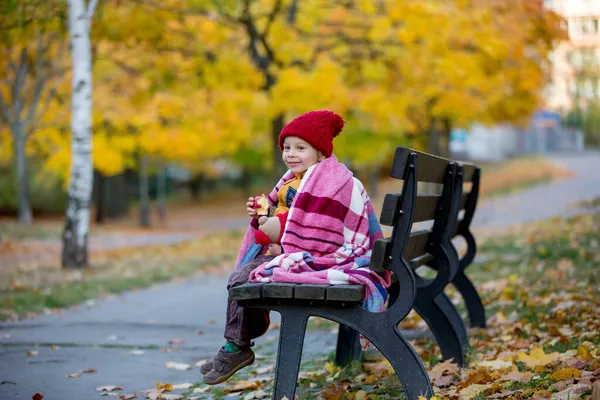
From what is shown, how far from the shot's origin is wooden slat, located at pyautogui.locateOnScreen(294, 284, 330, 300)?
371 centimetres

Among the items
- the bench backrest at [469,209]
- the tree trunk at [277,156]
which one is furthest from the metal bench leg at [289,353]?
the tree trunk at [277,156]

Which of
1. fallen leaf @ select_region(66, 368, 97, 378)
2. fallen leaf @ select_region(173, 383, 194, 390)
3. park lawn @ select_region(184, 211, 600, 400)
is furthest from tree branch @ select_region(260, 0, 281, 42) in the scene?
fallen leaf @ select_region(173, 383, 194, 390)

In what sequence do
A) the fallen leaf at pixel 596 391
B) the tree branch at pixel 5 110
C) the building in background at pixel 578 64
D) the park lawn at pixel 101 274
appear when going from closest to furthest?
1. the fallen leaf at pixel 596 391
2. the park lawn at pixel 101 274
3. the tree branch at pixel 5 110
4. the building in background at pixel 578 64

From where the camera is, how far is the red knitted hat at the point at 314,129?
13.6 feet

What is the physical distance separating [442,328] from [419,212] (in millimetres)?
899

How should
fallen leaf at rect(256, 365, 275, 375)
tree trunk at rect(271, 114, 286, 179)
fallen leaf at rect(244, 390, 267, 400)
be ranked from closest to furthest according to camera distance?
1. fallen leaf at rect(244, 390, 267, 400)
2. fallen leaf at rect(256, 365, 275, 375)
3. tree trunk at rect(271, 114, 286, 179)

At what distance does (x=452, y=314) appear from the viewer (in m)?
5.25

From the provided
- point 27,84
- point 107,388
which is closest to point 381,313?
point 107,388

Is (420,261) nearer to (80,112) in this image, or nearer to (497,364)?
(497,364)

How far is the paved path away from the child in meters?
1.07

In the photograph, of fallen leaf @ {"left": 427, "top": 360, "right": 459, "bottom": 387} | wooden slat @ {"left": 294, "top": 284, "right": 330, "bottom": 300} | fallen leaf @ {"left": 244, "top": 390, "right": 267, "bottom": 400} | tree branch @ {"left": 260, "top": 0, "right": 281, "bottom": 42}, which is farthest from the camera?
tree branch @ {"left": 260, "top": 0, "right": 281, "bottom": 42}

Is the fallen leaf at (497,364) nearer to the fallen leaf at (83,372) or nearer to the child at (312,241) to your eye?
the child at (312,241)

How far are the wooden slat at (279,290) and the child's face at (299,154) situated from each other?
67 cm

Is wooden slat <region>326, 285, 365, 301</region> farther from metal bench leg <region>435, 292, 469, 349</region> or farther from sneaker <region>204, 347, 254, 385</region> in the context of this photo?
metal bench leg <region>435, 292, 469, 349</region>
